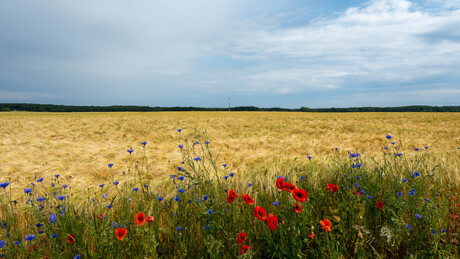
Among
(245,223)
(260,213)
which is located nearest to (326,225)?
(260,213)

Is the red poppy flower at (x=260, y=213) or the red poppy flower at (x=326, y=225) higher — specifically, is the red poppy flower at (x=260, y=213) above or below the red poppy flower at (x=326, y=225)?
above

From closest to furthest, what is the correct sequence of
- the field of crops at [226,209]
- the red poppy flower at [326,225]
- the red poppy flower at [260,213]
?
the red poppy flower at [326,225]
the red poppy flower at [260,213]
the field of crops at [226,209]

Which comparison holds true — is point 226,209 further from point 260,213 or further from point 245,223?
point 260,213

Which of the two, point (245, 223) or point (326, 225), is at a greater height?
point (326, 225)

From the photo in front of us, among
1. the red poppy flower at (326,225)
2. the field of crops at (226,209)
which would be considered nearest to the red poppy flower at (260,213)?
the field of crops at (226,209)

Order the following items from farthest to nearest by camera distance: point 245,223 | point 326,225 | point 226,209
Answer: point 226,209 → point 245,223 → point 326,225

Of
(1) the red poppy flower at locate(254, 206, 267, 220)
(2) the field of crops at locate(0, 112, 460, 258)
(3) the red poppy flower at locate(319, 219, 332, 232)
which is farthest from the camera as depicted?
(2) the field of crops at locate(0, 112, 460, 258)

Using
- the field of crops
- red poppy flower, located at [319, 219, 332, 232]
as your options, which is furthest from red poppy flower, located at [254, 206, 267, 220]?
red poppy flower, located at [319, 219, 332, 232]

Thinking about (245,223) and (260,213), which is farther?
(245,223)

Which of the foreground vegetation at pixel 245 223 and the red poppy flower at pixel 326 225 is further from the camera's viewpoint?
the foreground vegetation at pixel 245 223

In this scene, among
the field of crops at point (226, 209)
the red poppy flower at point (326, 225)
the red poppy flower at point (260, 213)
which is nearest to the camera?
the red poppy flower at point (326, 225)

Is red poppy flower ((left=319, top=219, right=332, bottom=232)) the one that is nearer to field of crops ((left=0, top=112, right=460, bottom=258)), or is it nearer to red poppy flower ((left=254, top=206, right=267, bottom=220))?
field of crops ((left=0, top=112, right=460, bottom=258))

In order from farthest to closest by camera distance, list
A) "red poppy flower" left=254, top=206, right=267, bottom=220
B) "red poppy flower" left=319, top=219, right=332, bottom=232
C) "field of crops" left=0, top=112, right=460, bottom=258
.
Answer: "field of crops" left=0, top=112, right=460, bottom=258, "red poppy flower" left=254, top=206, right=267, bottom=220, "red poppy flower" left=319, top=219, right=332, bottom=232

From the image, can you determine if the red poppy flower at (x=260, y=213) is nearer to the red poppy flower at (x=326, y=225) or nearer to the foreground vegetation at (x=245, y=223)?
the foreground vegetation at (x=245, y=223)
